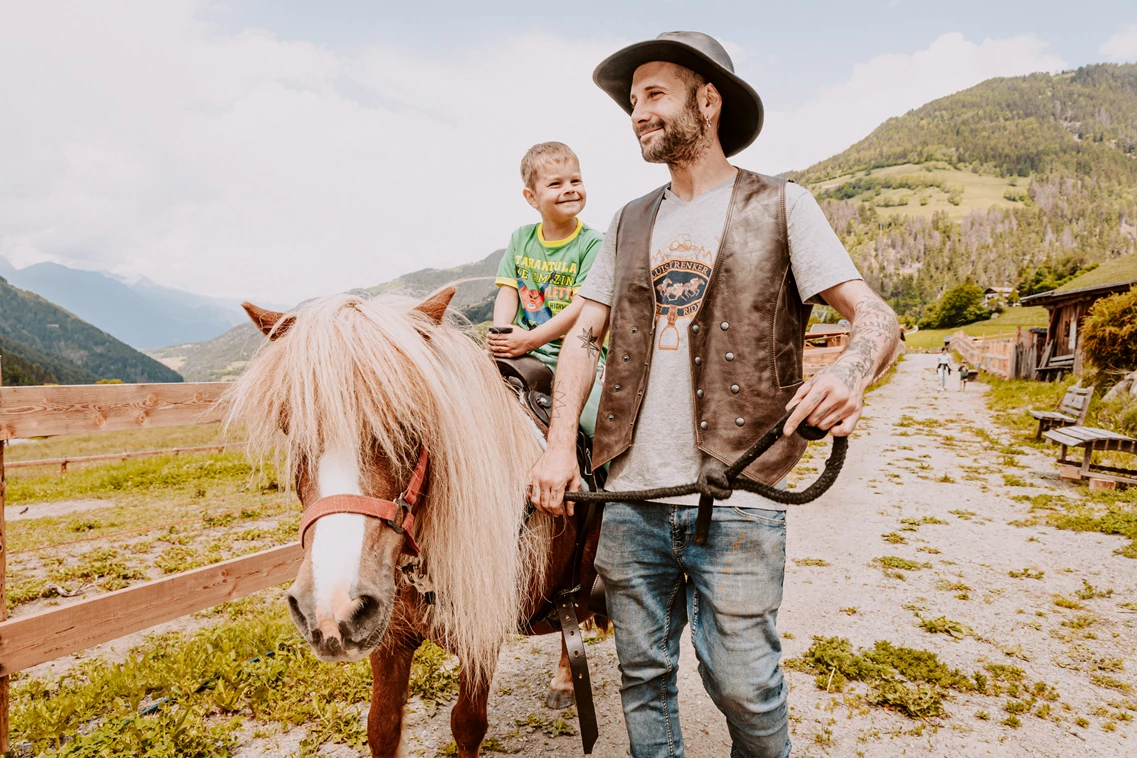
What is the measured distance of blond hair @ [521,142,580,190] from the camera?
3.01 metres

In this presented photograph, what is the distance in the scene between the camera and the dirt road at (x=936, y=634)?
10.4 ft

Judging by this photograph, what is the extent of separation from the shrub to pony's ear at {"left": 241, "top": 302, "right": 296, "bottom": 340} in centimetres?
1811

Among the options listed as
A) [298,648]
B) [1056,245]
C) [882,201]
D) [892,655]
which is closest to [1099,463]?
[892,655]

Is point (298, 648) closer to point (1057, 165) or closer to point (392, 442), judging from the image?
point (392, 442)

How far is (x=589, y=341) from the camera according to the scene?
84.4 inches

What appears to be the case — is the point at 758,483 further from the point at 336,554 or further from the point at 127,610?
the point at 127,610

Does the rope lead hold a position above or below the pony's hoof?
above

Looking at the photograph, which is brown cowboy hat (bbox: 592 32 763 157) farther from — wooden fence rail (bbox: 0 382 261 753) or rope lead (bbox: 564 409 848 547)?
wooden fence rail (bbox: 0 382 261 753)

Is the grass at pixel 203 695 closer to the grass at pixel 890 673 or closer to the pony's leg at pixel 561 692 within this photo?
the pony's leg at pixel 561 692

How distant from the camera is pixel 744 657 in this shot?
1702 millimetres

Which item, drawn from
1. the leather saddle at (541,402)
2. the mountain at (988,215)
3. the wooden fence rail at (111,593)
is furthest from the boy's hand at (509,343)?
the mountain at (988,215)

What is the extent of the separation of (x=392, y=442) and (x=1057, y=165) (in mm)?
247203

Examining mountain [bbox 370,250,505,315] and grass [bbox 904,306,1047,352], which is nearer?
mountain [bbox 370,250,505,315]

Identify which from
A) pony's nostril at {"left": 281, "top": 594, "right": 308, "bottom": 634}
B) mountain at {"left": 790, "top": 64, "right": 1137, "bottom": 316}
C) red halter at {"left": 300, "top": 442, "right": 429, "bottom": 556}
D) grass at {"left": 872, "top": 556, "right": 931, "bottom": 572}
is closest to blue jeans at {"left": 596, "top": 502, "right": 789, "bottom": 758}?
red halter at {"left": 300, "top": 442, "right": 429, "bottom": 556}
